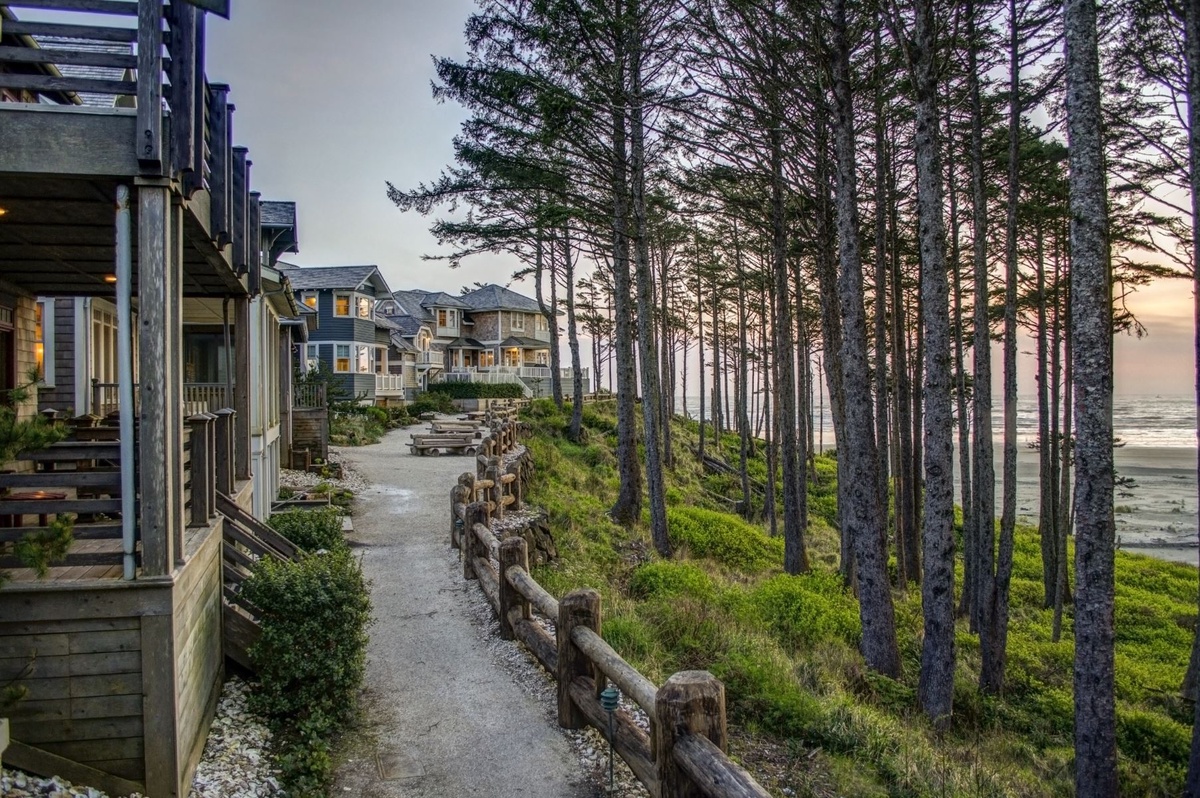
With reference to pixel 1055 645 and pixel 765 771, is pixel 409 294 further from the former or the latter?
pixel 765 771

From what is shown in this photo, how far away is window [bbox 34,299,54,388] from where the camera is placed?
10.2 m

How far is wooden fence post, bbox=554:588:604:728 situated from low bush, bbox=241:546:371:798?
191 cm

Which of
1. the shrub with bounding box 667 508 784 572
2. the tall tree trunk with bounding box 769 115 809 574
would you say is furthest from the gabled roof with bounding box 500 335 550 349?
the tall tree trunk with bounding box 769 115 809 574

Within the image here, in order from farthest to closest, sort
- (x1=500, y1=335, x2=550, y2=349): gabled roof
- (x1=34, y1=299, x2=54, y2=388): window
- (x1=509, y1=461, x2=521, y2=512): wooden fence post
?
(x1=500, y1=335, x2=550, y2=349): gabled roof
(x1=509, y1=461, x2=521, y2=512): wooden fence post
(x1=34, y1=299, x2=54, y2=388): window

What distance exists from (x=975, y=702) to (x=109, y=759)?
11.0 meters

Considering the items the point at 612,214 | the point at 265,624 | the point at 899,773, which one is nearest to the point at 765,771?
the point at 899,773

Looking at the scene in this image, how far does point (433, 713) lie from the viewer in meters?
6.37

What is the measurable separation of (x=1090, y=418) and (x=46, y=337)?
43.6ft

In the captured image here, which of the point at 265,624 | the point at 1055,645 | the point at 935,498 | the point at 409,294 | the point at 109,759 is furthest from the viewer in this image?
the point at 409,294

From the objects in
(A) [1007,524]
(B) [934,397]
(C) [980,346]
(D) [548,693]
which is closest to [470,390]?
(C) [980,346]

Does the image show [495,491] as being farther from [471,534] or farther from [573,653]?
[573,653]

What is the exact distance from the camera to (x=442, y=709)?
6449 millimetres

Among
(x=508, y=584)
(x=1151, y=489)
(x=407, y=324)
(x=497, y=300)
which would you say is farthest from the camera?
(x=497, y=300)

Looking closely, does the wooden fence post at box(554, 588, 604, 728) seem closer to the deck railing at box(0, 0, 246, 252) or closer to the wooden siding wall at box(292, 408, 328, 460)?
the deck railing at box(0, 0, 246, 252)
